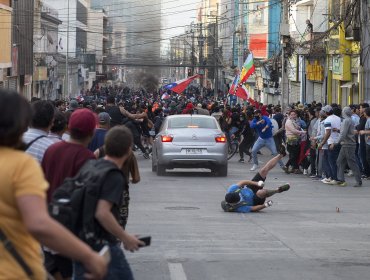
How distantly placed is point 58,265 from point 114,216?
1.21 m

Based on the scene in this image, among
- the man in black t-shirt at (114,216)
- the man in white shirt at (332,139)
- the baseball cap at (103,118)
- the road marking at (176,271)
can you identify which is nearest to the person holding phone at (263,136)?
the man in white shirt at (332,139)

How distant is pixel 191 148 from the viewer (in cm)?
2345

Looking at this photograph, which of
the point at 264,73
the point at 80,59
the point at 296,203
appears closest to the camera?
the point at 296,203

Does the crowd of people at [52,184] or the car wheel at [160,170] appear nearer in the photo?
the crowd of people at [52,184]

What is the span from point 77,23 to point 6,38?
7164cm

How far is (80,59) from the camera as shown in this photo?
126 m

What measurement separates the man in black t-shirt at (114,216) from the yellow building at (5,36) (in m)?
48.9

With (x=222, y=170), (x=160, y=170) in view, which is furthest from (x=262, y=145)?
(x=160, y=170)

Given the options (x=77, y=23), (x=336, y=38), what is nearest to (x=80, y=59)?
(x=77, y=23)

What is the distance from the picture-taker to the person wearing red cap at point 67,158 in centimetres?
710

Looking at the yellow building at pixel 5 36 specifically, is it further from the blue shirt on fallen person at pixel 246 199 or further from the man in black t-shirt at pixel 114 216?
the man in black t-shirt at pixel 114 216

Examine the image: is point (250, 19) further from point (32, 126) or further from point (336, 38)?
point (32, 126)

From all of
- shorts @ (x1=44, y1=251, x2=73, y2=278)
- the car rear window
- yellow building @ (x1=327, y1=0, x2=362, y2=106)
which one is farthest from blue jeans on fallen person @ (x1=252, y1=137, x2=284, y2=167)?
shorts @ (x1=44, y1=251, x2=73, y2=278)

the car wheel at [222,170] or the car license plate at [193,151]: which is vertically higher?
the car license plate at [193,151]
